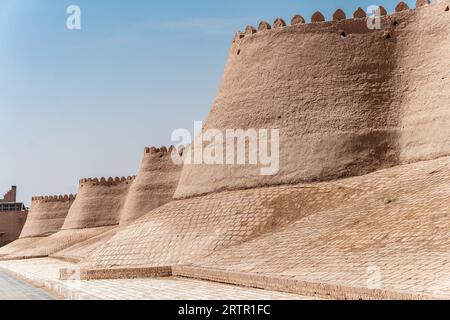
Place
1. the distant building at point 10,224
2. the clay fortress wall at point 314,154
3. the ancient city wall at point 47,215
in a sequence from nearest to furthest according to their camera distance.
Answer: the clay fortress wall at point 314,154, the ancient city wall at point 47,215, the distant building at point 10,224

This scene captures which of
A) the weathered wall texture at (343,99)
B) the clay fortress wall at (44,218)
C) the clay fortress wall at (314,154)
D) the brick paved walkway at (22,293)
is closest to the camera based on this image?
the brick paved walkway at (22,293)

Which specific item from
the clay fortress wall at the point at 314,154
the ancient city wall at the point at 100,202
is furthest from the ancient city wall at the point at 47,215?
the clay fortress wall at the point at 314,154

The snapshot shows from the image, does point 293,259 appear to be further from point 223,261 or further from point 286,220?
point 286,220

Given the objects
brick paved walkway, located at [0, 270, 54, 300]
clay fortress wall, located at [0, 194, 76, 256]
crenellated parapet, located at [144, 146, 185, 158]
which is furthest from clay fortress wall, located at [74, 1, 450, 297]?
clay fortress wall, located at [0, 194, 76, 256]

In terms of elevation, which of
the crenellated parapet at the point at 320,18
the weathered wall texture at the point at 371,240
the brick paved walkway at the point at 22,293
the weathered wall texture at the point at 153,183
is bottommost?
the brick paved walkway at the point at 22,293

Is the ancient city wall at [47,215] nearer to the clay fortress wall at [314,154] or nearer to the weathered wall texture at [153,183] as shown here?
the weathered wall texture at [153,183]

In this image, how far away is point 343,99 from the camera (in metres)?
18.0

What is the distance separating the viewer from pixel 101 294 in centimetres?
1137

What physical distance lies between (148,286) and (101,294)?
1.69m

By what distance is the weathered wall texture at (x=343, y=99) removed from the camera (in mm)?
17094

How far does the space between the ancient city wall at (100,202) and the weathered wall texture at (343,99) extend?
17.2 metres

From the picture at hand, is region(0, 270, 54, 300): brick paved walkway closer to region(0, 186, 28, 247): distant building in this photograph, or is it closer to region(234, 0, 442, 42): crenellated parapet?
region(234, 0, 442, 42): crenellated parapet

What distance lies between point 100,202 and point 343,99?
21.5m

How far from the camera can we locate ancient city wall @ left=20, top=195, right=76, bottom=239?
142 ft
